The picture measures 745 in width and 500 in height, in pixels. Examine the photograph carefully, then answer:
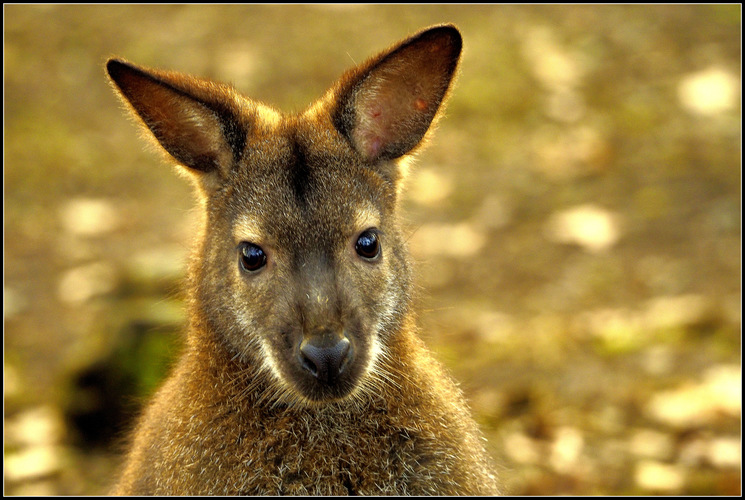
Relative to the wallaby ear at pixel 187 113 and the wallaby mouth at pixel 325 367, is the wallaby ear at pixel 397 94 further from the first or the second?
the wallaby mouth at pixel 325 367

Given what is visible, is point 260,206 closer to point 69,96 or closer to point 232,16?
point 69,96

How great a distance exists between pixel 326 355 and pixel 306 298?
0.24 m

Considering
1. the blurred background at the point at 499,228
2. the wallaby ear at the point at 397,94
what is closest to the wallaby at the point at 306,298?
the wallaby ear at the point at 397,94

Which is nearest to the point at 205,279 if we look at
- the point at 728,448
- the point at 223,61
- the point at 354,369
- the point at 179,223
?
the point at 354,369

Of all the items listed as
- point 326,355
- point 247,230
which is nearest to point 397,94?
point 247,230

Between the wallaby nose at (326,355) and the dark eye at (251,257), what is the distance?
408 mm

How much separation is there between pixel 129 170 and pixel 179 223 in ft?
3.55

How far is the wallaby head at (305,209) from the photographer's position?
367 centimetres

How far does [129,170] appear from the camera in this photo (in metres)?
9.04

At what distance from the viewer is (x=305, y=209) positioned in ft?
12.3

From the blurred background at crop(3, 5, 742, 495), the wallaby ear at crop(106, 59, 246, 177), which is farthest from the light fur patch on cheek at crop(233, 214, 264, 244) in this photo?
the blurred background at crop(3, 5, 742, 495)

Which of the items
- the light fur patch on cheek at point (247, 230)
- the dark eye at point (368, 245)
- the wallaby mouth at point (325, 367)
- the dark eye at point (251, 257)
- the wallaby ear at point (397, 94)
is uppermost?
the wallaby ear at point (397, 94)

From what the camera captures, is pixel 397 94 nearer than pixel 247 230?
No

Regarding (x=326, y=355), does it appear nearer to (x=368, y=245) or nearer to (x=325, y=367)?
(x=325, y=367)
